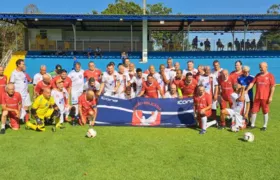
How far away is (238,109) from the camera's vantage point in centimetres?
834

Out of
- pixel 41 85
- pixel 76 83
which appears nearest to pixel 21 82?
pixel 41 85

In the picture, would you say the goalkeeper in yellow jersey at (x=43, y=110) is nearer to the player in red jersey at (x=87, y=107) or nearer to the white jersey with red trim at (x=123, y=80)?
the player in red jersey at (x=87, y=107)

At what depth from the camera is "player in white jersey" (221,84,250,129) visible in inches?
321

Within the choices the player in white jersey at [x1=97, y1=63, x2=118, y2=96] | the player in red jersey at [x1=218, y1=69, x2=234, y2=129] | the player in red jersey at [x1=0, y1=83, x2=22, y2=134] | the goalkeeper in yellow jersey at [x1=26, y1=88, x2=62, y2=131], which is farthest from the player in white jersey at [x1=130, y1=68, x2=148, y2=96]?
the player in red jersey at [x1=0, y1=83, x2=22, y2=134]

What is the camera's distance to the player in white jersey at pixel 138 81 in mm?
9641

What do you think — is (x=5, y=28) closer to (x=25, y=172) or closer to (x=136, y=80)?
(x=136, y=80)

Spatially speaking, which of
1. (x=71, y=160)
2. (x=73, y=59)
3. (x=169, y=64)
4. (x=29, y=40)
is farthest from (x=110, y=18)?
(x=71, y=160)

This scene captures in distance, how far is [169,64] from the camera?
405 inches

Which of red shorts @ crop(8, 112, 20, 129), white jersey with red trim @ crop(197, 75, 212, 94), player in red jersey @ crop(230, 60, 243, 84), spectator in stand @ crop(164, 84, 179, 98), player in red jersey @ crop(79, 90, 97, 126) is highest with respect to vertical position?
player in red jersey @ crop(230, 60, 243, 84)

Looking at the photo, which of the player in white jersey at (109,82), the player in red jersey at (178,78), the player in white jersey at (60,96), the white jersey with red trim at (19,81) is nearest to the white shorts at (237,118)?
the player in red jersey at (178,78)

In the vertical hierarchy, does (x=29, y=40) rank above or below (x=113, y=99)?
above

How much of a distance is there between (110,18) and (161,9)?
105 feet

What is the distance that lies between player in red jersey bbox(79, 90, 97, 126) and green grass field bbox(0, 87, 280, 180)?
1.99 feet

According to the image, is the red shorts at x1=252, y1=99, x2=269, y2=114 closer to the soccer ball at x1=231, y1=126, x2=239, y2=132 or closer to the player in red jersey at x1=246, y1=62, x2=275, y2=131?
the player in red jersey at x1=246, y1=62, x2=275, y2=131
